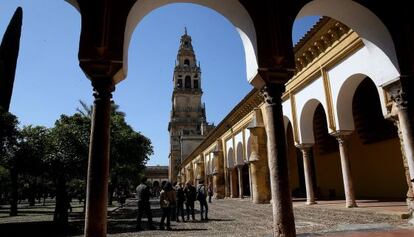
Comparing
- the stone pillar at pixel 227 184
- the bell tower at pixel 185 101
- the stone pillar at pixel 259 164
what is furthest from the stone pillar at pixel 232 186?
the bell tower at pixel 185 101

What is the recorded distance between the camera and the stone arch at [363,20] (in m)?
6.45

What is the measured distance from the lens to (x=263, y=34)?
5746mm

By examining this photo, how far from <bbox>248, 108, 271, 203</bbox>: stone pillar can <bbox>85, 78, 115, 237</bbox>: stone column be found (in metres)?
13.9

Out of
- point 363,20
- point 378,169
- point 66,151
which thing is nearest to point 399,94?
point 363,20

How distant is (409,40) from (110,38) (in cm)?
555

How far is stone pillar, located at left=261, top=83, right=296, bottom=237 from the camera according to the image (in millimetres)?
4869

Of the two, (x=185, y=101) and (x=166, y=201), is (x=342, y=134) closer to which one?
(x=166, y=201)

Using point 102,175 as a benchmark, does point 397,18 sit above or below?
above

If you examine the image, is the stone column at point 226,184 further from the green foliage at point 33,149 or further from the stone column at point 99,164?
the stone column at point 99,164

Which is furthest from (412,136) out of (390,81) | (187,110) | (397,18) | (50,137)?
(187,110)

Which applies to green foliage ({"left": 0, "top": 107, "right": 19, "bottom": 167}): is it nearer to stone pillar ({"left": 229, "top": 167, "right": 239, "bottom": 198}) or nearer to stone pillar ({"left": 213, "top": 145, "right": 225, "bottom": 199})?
stone pillar ({"left": 229, "top": 167, "right": 239, "bottom": 198})

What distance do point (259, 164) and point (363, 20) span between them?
12.2 m

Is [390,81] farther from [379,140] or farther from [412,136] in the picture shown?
[379,140]

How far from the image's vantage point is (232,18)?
252 inches
